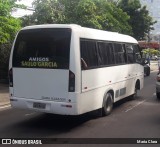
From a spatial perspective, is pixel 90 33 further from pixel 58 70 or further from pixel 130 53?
pixel 130 53

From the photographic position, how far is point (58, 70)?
9055mm

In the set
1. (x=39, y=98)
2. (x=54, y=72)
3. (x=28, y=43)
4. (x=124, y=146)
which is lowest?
(x=124, y=146)

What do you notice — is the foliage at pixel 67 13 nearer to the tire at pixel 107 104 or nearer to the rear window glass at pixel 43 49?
the tire at pixel 107 104

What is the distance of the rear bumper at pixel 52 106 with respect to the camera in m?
8.88

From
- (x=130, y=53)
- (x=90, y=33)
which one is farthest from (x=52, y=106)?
(x=130, y=53)

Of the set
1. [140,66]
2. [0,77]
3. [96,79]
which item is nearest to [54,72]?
[96,79]

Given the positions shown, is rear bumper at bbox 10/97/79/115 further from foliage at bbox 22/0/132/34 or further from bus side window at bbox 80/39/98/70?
foliage at bbox 22/0/132/34

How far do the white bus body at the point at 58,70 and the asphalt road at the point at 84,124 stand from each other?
53 centimetres

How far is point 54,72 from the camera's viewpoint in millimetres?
9109

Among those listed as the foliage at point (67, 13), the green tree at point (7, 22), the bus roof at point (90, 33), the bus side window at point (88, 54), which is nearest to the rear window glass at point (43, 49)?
the bus roof at point (90, 33)

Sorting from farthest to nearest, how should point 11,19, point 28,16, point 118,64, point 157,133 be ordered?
point 28,16
point 11,19
point 118,64
point 157,133

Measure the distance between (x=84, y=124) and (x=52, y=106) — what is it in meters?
1.31

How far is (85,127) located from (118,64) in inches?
133

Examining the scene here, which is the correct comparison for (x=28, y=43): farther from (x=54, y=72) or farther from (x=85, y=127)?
(x=85, y=127)
